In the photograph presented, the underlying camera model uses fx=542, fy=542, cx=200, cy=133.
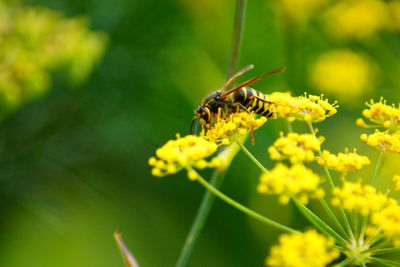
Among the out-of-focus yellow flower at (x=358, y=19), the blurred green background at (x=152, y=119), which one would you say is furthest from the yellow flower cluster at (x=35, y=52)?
the out-of-focus yellow flower at (x=358, y=19)

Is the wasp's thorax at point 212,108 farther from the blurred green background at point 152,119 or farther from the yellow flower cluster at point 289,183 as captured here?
the blurred green background at point 152,119

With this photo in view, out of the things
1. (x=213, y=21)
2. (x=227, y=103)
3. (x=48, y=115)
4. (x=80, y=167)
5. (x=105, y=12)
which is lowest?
(x=227, y=103)

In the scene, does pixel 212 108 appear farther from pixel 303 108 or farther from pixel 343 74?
pixel 343 74

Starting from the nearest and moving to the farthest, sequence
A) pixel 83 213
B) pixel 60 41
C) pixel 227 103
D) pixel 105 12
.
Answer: pixel 227 103 < pixel 60 41 < pixel 83 213 < pixel 105 12

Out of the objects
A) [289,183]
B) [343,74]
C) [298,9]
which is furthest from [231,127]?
[343,74]

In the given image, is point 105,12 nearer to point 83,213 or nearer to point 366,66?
point 83,213

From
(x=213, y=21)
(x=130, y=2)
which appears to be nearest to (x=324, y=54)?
(x=213, y=21)
